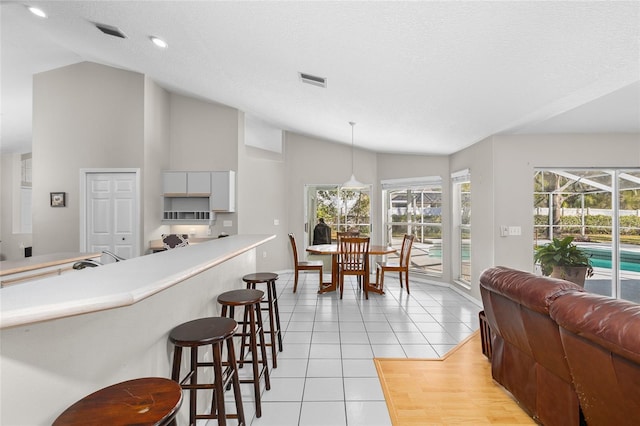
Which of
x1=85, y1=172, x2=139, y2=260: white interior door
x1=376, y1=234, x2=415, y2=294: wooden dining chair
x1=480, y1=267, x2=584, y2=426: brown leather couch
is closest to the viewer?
x1=480, y1=267, x2=584, y2=426: brown leather couch

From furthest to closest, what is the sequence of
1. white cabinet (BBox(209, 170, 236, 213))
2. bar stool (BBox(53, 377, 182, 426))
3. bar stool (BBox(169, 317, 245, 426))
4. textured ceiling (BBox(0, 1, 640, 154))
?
white cabinet (BBox(209, 170, 236, 213))
textured ceiling (BBox(0, 1, 640, 154))
bar stool (BBox(169, 317, 245, 426))
bar stool (BBox(53, 377, 182, 426))

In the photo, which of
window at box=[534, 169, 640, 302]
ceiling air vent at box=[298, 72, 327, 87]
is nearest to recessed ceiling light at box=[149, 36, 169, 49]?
ceiling air vent at box=[298, 72, 327, 87]

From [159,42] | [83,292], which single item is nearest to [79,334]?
[83,292]

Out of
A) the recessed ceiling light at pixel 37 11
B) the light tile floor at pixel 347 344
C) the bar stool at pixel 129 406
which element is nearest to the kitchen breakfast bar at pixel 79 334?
the bar stool at pixel 129 406

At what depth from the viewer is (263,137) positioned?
6.72 metres

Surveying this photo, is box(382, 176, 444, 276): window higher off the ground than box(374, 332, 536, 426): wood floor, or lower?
higher

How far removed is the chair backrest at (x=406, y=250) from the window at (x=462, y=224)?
0.89m

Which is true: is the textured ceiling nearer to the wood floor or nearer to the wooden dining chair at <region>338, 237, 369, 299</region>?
the wooden dining chair at <region>338, 237, 369, 299</region>

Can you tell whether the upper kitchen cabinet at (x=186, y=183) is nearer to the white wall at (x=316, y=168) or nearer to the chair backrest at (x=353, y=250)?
the white wall at (x=316, y=168)

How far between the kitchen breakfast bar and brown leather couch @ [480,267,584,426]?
1817 mm

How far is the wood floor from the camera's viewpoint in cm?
215

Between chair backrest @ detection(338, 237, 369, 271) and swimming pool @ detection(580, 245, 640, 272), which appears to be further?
chair backrest @ detection(338, 237, 369, 271)

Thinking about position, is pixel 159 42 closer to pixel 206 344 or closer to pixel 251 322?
pixel 251 322

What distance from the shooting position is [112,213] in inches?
206
